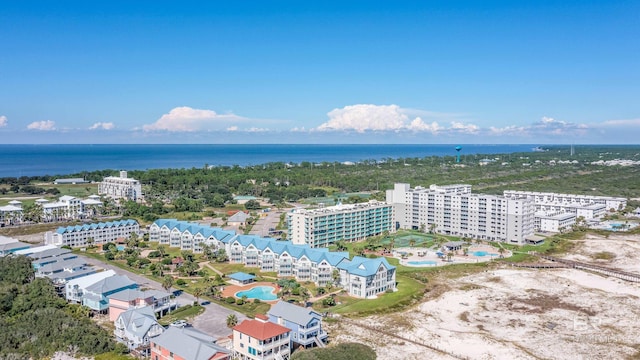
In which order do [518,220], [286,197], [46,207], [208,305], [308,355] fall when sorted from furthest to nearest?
[286,197] → [46,207] → [518,220] → [208,305] → [308,355]

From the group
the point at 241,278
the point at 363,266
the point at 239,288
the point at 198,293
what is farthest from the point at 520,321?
the point at 198,293

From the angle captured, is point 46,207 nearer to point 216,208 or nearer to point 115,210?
point 115,210

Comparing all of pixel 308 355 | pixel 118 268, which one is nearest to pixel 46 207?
pixel 118 268

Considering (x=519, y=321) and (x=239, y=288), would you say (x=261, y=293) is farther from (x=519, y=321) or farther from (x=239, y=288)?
(x=519, y=321)

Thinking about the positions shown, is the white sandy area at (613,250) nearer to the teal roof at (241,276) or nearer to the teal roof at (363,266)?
the teal roof at (363,266)

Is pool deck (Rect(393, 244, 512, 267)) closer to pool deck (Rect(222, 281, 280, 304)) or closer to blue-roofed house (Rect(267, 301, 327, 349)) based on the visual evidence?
pool deck (Rect(222, 281, 280, 304))

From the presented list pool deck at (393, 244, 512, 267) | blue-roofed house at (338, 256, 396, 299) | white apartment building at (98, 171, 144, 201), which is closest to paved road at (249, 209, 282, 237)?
pool deck at (393, 244, 512, 267)

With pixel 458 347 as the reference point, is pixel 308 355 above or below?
above
